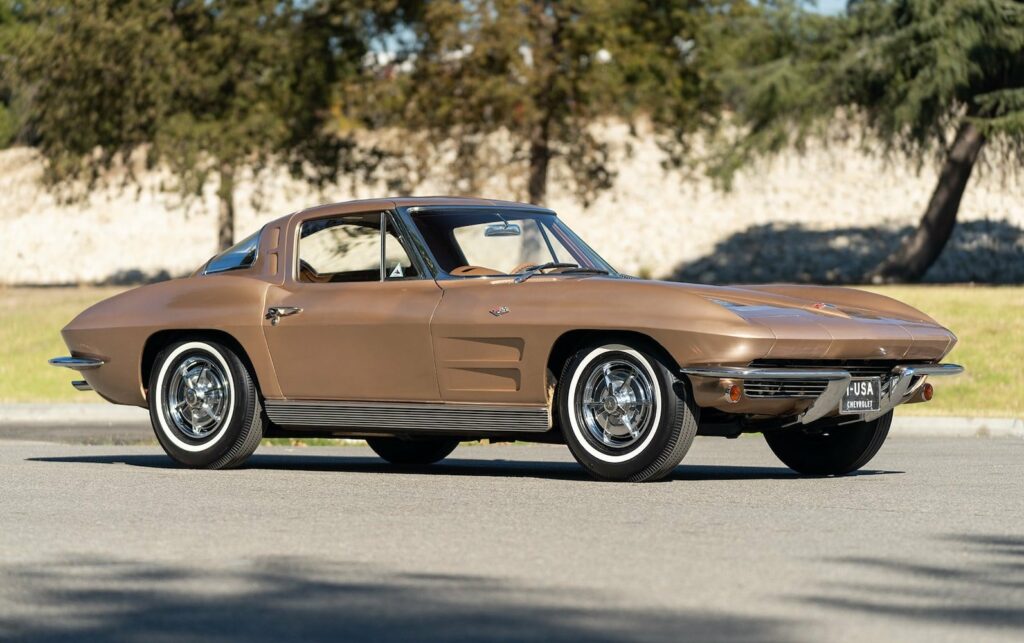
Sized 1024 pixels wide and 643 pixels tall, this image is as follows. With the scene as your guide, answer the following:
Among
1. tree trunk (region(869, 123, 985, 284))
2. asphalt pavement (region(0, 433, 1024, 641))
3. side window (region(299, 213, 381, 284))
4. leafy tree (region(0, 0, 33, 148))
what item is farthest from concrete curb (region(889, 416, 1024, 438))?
leafy tree (region(0, 0, 33, 148))

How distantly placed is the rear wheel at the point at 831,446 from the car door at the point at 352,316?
2.17 m

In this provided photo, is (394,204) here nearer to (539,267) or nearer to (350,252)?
(350,252)

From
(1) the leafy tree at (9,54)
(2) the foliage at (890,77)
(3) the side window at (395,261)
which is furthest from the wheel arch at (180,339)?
(1) the leafy tree at (9,54)

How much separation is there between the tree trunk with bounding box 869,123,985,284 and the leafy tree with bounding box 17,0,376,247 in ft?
41.6

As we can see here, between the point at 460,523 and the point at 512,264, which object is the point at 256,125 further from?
the point at 460,523

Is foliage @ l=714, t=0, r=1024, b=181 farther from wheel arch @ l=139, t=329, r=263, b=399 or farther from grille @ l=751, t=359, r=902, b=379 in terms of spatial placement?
wheel arch @ l=139, t=329, r=263, b=399

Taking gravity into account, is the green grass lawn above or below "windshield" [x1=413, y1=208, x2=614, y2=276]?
below

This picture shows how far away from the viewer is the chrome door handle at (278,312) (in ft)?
32.9

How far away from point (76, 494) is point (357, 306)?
1901 millimetres

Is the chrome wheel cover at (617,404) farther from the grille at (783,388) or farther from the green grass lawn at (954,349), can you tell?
the green grass lawn at (954,349)

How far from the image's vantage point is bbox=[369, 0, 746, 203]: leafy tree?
3422 centimetres

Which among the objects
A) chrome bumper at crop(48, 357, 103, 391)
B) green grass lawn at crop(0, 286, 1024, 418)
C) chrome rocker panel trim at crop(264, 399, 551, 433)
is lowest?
green grass lawn at crop(0, 286, 1024, 418)

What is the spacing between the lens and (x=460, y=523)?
7.50 metres

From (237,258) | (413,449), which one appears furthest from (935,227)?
(237,258)
